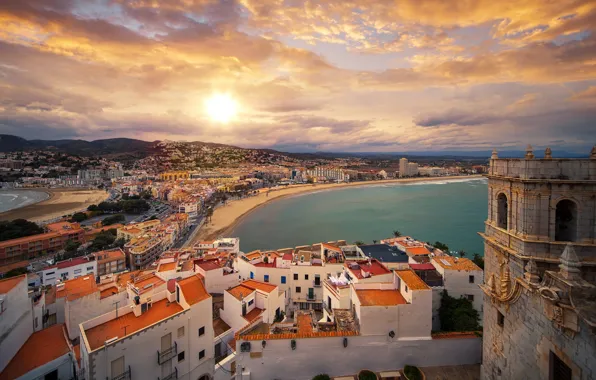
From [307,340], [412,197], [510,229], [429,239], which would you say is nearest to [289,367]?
[307,340]

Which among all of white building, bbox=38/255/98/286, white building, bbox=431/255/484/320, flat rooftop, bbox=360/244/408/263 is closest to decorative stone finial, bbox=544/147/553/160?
white building, bbox=431/255/484/320

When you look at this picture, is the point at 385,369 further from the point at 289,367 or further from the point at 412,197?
the point at 412,197

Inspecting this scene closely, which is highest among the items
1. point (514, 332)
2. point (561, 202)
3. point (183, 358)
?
point (561, 202)

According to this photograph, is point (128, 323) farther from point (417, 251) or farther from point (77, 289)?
point (417, 251)

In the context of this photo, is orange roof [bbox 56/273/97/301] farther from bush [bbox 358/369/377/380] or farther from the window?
the window

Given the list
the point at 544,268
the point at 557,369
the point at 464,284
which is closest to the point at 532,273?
the point at 544,268

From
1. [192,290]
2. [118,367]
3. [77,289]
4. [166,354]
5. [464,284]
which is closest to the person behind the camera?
[118,367]
